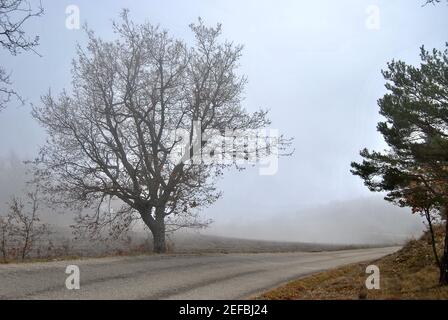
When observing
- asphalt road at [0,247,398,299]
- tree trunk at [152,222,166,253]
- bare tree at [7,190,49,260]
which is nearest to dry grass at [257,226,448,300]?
asphalt road at [0,247,398,299]

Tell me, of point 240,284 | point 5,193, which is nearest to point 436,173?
point 240,284

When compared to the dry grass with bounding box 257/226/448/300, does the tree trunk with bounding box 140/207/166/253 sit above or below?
above

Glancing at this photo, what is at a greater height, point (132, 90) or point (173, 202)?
point (132, 90)

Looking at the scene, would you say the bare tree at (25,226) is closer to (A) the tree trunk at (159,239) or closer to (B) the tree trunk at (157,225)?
(B) the tree trunk at (157,225)

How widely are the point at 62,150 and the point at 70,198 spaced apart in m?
2.87

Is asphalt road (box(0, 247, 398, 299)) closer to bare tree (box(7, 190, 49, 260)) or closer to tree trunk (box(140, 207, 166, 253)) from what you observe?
tree trunk (box(140, 207, 166, 253))

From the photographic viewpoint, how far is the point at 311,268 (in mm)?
22469

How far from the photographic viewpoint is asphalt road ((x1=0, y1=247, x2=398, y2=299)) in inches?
488

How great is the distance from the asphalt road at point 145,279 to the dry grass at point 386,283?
3.27 feet

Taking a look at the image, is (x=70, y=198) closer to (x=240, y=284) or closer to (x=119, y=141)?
(x=119, y=141)

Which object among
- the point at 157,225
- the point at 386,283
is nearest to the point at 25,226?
the point at 157,225

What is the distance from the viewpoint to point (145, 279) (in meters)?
15.2

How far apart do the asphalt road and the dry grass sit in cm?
100

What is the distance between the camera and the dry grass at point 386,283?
46.0 feet
